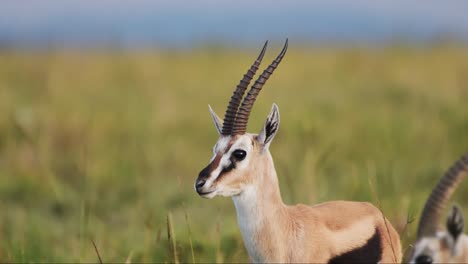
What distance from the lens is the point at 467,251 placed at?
4.38 metres

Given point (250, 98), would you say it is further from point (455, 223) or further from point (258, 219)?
point (455, 223)

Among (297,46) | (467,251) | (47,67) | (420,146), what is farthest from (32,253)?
(297,46)

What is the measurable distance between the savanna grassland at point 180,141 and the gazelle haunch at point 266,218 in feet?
1.50

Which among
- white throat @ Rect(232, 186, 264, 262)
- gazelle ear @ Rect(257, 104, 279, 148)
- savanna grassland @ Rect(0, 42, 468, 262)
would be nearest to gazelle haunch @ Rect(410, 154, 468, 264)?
savanna grassland @ Rect(0, 42, 468, 262)

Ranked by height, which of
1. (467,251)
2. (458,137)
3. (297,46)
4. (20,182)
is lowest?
(297,46)

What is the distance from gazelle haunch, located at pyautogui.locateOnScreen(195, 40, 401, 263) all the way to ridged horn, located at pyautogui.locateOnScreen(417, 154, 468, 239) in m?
0.39

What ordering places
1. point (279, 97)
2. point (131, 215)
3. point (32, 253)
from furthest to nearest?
point (279, 97)
point (131, 215)
point (32, 253)

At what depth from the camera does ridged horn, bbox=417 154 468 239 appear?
151 inches

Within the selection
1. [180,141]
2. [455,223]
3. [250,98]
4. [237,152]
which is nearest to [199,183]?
[237,152]

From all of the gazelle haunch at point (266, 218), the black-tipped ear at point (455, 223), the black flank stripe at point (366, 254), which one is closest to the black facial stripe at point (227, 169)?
the gazelle haunch at point (266, 218)

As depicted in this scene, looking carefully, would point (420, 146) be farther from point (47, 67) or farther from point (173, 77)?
point (47, 67)

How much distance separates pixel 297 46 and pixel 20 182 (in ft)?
49.4

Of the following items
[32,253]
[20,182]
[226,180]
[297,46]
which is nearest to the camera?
[226,180]

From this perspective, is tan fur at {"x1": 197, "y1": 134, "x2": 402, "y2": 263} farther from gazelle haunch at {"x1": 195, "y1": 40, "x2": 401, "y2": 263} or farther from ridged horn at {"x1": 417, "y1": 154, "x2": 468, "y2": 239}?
ridged horn at {"x1": 417, "y1": 154, "x2": 468, "y2": 239}
